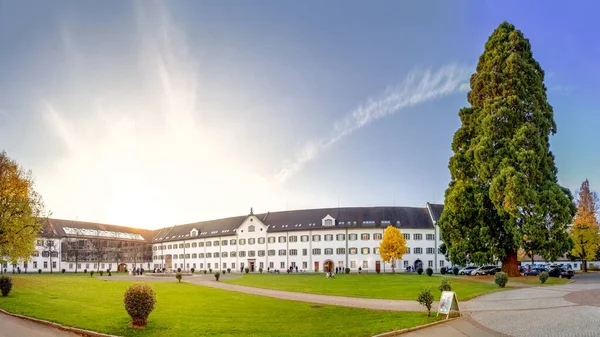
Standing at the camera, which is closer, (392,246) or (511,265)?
(511,265)

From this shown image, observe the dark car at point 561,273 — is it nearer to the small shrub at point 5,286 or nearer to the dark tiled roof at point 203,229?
the small shrub at point 5,286

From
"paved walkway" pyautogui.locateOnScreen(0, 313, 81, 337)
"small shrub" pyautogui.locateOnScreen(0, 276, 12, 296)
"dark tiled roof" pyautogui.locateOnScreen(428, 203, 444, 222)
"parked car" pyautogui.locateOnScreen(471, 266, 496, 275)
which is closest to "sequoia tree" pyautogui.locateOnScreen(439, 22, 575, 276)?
"parked car" pyautogui.locateOnScreen(471, 266, 496, 275)

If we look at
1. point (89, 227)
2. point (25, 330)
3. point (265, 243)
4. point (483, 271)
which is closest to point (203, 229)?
point (265, 243)

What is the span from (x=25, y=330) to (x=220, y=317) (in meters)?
7.83

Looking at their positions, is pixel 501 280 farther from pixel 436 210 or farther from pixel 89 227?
pixel 89 227

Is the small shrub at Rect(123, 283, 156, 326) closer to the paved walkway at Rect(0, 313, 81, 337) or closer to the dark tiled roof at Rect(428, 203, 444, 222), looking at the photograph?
the paved walkway at Rect(0, 313, 81, 337)

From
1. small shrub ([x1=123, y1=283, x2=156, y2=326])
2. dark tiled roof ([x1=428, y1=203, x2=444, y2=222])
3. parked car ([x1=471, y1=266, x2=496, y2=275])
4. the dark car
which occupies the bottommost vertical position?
parked car ([x1=471, y1=266, x2=496, y2=275])

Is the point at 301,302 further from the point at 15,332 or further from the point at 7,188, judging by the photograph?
the point at 7,188

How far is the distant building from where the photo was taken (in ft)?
299

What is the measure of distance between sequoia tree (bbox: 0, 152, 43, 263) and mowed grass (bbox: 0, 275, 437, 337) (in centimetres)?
1488

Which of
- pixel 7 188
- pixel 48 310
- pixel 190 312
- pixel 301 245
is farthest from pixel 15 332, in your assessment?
pixel 301 245

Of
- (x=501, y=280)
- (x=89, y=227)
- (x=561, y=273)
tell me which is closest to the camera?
(x=501, y=280)

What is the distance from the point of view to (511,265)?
4847cm

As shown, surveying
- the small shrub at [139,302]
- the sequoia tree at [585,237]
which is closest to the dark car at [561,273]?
the sequoia tree at [585,237]
